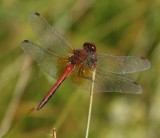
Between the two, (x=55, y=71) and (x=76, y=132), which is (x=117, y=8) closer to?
(x=76, y=132)

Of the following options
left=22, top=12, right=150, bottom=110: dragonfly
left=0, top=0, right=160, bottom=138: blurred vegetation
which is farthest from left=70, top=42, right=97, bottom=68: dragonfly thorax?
left=0, top=0, right=160, bottom=138: blurred vegetation

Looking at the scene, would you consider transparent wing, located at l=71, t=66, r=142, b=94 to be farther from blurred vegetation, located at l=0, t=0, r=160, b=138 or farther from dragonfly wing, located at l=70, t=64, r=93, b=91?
blurred vegetation, located at l=0, t=0, r=160, b=138

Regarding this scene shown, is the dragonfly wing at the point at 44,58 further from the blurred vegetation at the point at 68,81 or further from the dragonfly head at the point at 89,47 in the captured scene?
the blurred vegetation at the point at 68,81

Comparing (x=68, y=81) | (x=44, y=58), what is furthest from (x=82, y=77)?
(x=68, y=81)

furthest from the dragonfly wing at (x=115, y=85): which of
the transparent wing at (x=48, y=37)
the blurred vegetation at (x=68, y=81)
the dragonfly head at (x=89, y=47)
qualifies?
the blurred vegetation at (x=68, y=81)

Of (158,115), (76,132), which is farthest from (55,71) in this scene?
(158,115)
